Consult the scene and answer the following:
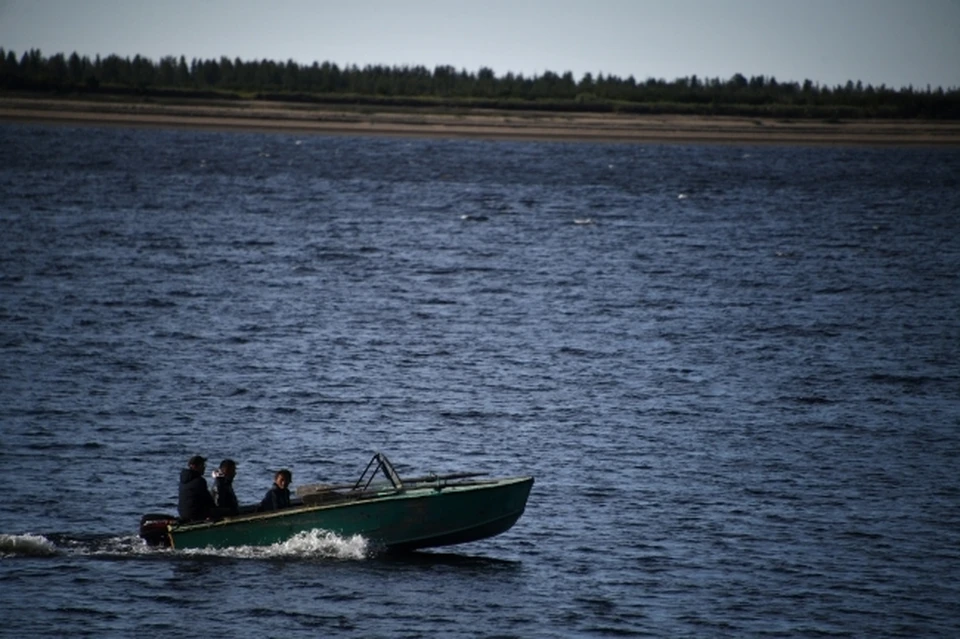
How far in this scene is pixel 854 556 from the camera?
27.1m

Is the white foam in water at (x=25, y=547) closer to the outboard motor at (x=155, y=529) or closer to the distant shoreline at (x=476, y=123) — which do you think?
the outboard motor at (x=155, y=529)

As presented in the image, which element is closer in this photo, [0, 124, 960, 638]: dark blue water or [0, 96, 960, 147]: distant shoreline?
[0, 124, 960, 638]: dark blue water

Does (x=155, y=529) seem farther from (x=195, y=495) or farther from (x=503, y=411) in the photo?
A: (x=503, y=411)

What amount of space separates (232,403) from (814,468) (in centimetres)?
1574

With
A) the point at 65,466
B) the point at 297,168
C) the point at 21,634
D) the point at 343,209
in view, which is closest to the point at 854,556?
the point at 21,634

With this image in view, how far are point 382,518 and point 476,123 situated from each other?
148508 millimetres

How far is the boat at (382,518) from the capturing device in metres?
25.7

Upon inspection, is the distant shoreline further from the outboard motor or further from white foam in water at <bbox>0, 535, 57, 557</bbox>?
white foam in water at <bbox>0, 535, 57, 557</bbox>

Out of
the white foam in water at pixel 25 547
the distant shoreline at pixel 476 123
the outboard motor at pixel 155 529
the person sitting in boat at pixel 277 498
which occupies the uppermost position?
A: the distant shoreline at pixel 476 123

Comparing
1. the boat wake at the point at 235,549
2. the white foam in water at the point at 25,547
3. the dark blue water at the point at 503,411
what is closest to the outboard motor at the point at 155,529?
the boat wake at the point at 235,549

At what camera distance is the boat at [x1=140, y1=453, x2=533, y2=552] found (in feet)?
84.4

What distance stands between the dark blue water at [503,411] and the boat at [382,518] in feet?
1.31

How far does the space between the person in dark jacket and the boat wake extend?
2.19 feet

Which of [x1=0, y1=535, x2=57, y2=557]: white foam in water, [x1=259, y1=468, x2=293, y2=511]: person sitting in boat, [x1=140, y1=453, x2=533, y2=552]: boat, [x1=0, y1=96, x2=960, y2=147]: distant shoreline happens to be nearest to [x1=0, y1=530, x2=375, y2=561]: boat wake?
[x1=0, y1=535, x2=57, y2=557]: white foam in water
